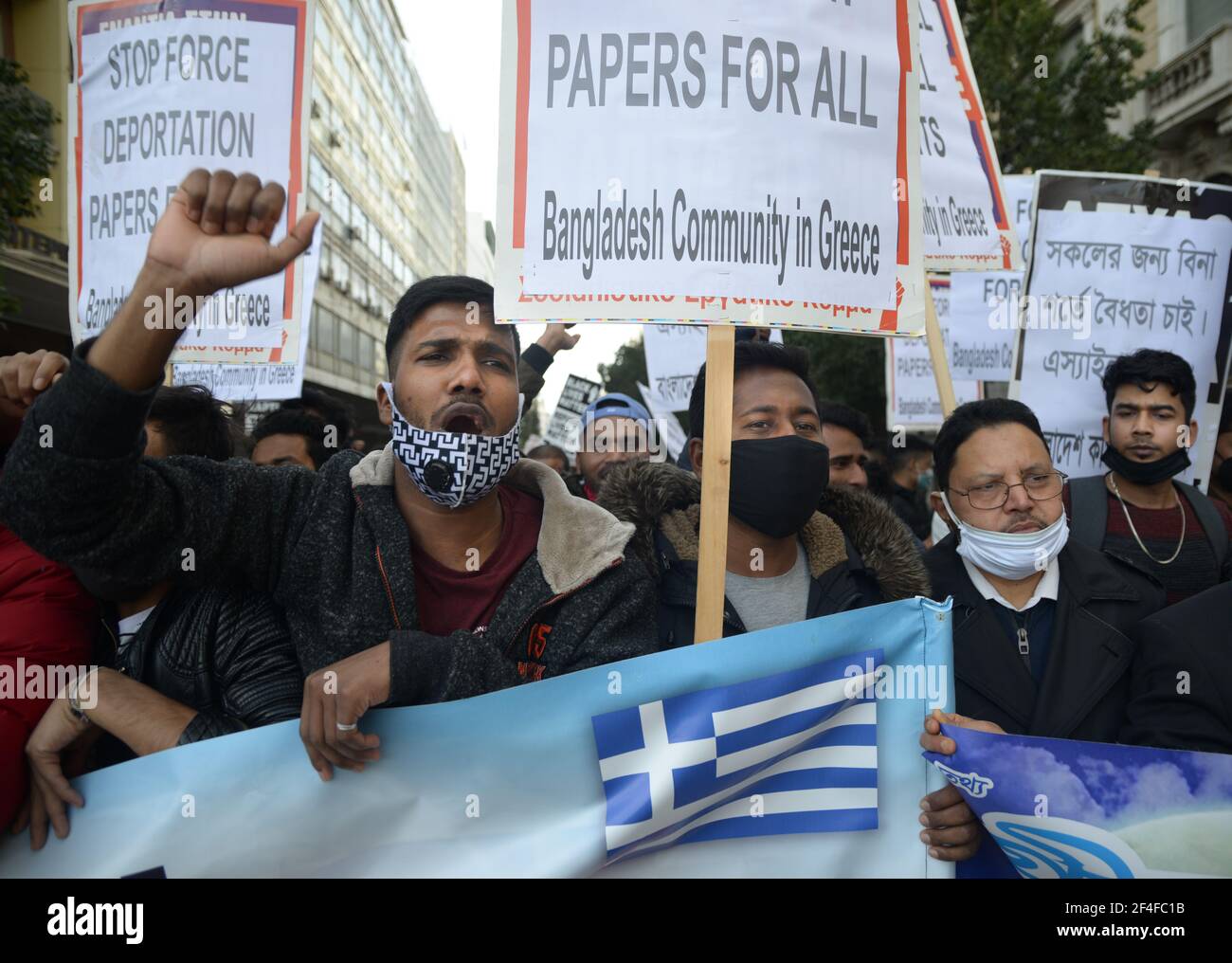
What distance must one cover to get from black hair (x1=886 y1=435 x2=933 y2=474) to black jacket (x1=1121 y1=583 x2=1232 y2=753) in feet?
13.7

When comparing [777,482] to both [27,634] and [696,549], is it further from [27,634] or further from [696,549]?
[27,634]

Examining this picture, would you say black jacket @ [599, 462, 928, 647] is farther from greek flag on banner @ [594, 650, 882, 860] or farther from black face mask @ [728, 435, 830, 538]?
greek flag on banner @ [594, 650, 882, 860]

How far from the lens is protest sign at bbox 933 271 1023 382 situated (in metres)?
6.04

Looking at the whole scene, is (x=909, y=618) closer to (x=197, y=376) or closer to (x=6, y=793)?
(x=6, y=793)

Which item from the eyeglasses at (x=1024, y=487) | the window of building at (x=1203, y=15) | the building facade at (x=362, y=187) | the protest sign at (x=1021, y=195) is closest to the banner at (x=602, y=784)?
the eyeglasses at (x=1024, y=487)

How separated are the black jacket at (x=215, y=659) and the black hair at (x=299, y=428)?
2.58 meters

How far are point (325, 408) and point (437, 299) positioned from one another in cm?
318

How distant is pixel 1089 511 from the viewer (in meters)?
3.25

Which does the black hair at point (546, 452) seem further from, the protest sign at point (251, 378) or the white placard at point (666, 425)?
the protest sign at point (251, 378)

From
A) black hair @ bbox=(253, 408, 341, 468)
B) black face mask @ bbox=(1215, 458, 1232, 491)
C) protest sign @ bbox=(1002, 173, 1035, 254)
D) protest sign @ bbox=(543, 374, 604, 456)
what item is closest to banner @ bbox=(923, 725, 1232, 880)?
black face mask @ bbox=(1215, 458, 1232, 491)

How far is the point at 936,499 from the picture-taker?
277cm

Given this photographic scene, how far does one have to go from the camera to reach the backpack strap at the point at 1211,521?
10.5 feet
